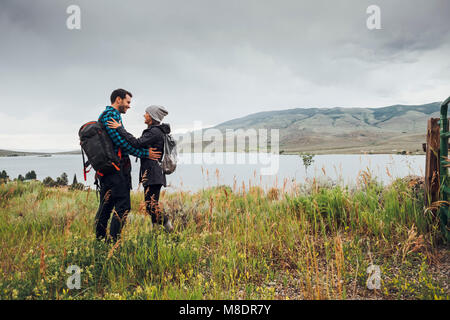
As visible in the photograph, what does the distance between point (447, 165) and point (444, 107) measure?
0.96 metres

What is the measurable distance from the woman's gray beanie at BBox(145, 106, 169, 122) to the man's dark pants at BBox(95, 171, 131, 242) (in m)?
1.13

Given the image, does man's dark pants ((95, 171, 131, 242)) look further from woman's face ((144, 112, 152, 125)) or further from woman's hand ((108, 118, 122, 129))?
woman's face ((144, 112, 152, 125))

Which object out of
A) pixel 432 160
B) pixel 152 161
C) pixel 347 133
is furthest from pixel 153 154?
pixel 347 133

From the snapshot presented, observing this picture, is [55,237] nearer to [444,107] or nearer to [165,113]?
[165,113]

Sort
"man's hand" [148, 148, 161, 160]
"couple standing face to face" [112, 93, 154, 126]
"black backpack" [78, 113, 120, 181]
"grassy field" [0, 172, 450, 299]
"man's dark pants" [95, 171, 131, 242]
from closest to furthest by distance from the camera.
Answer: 1. "grassy field" [0, 172, 450, 299]
2. "black backpack" [78, 113, 120, 181]
3. "man's dark pants" [95, 171, 131, 242]
4. "couple standing face to face" [112, 93, 154, 126]
5. "man's hand" [148, 148, 161, 160]

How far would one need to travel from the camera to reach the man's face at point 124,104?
145 inches

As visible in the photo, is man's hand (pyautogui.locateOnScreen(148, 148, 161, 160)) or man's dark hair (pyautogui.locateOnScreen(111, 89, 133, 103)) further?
man's hand (pyautogui.locateOnScreen(148, 148, 161, 160))

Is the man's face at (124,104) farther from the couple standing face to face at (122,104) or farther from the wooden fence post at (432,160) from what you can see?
the wooden fence post at (432,160)

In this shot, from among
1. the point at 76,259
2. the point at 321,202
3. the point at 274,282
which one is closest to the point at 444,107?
the point at 321,202

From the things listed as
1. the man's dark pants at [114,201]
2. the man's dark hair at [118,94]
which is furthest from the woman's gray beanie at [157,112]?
the man's dark pants at [114,201]

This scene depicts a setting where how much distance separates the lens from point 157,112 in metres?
4.04

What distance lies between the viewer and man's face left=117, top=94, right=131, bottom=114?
3.67m

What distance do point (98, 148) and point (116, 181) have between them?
0.55 m

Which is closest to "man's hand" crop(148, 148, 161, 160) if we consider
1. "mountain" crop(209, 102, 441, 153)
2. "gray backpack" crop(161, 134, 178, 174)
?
"gray backpack" crop(161, 134, 178, 174)
